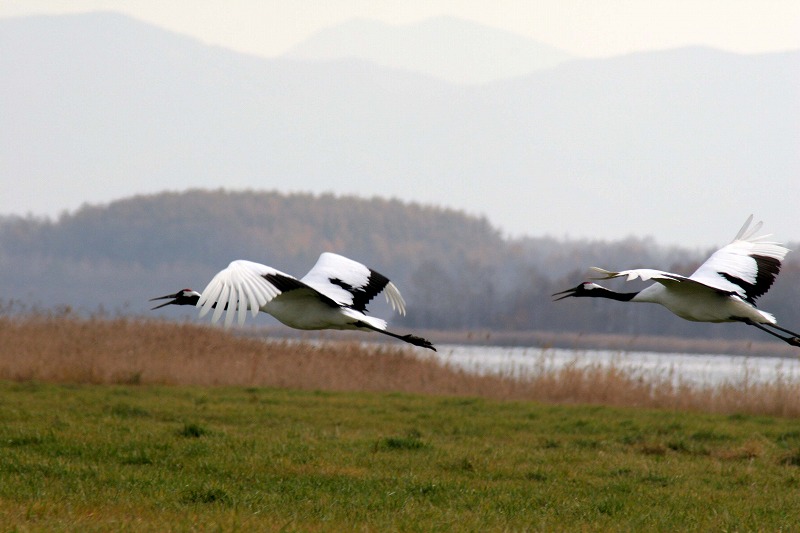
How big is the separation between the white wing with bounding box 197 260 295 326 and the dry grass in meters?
11.5

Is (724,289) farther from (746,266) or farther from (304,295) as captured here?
(304,295)

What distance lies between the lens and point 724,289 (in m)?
8.52

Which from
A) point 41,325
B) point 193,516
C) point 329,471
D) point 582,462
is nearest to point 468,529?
point 193,516

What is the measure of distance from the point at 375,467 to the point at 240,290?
10.7 ft

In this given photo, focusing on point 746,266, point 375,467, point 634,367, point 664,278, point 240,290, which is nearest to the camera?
point 664,278

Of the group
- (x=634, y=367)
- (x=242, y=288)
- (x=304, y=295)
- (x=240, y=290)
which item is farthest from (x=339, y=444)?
(x=634, y=367)

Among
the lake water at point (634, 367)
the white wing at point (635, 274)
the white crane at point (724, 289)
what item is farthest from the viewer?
the lake water at point (634, 367)

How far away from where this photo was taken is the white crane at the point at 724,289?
8.56 m

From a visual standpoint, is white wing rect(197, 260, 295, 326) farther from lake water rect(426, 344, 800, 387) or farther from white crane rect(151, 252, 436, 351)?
lake water rect(426, 344, 800, 387)

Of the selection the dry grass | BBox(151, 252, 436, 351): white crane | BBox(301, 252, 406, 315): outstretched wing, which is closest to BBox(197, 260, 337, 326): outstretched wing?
BBox(151, 252, 436, 351): white crane

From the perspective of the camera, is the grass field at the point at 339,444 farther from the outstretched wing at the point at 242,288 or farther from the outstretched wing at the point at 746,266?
the outstretched wing at the point at 746,266

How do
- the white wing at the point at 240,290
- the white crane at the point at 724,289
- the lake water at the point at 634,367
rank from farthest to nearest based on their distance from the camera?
1. the lake water at the point at 634,367
2. the white crane at the point at 724,289
3. the white wing at the point at 240,290

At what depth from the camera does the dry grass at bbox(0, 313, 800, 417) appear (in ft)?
62.4

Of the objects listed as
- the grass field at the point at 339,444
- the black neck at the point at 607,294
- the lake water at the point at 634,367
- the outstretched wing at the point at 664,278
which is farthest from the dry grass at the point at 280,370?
→ the outstretched wing at the point at 664,278
